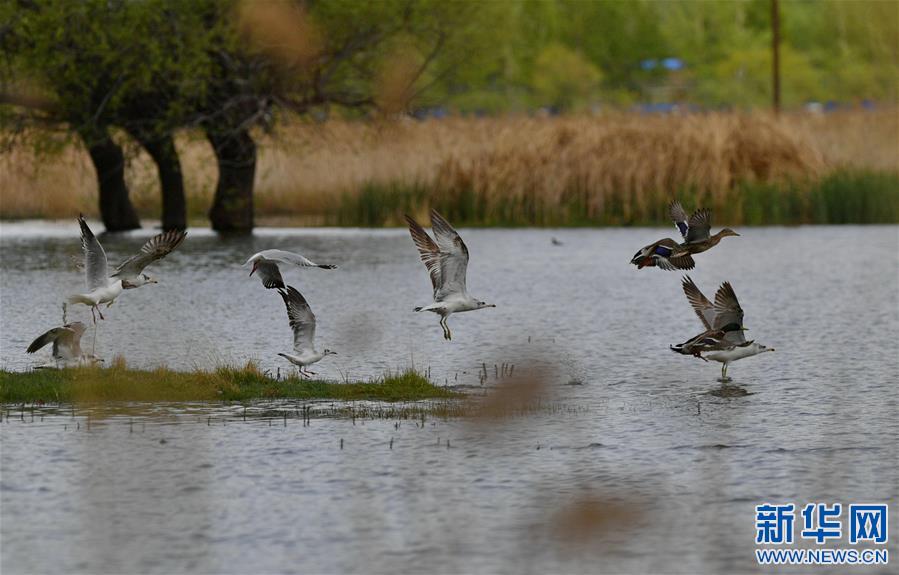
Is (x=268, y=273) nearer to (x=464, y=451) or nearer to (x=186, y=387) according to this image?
(x=186, y=387)

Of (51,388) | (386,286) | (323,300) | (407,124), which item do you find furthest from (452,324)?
(407,124)

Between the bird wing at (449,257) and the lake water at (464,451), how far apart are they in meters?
1.15

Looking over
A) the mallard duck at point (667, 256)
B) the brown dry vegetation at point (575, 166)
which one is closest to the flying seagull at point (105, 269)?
the mallard duck at point (667, 256)

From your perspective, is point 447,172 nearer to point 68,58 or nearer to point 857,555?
point 68,58

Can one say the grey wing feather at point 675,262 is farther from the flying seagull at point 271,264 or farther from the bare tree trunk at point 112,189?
the bare tree trunk at point 112,189

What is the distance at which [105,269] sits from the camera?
1625 cm

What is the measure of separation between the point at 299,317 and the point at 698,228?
371cm

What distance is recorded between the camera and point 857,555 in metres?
9.83

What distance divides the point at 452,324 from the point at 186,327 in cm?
358

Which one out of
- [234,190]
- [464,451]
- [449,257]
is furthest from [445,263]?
[234,190]

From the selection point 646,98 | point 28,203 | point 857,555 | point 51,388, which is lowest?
point 857,555

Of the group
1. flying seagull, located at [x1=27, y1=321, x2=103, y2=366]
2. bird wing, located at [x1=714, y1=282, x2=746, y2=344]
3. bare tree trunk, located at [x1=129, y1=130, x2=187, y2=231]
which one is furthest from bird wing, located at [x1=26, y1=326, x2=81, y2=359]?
bare tree trunk, located at [x1=129, y1=130, x2=187, y2=231]

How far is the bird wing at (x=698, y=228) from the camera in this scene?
49.5ft

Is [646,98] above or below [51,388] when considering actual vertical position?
above
